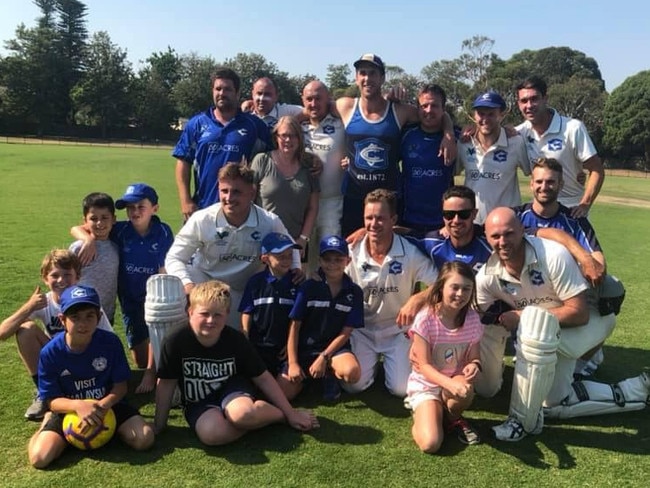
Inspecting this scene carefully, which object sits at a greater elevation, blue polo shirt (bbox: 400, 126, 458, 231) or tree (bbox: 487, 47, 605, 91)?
tree (bbox: 487, 47, 605, 91)

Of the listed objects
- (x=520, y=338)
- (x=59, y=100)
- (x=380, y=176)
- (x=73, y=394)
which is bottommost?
(x=73, y=394)

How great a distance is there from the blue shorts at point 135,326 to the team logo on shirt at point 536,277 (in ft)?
11.4

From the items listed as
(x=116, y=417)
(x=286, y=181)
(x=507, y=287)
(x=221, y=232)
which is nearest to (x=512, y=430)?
(x=507, y=287)


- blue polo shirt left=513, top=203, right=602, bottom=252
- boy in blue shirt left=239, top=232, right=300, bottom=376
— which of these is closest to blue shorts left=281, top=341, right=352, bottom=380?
boy in blue shirt left=239, top=232, right=300, bottom=376

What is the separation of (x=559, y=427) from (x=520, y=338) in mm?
928

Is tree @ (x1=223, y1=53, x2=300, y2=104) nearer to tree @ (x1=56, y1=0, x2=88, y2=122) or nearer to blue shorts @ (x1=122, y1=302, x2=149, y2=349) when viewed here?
tree @ (x1=56, y1=0, x2=88, y2=122)

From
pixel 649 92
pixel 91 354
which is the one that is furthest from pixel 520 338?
pixel 649 92

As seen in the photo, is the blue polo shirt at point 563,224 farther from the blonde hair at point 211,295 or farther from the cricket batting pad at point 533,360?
the blonde hair at point 211,295

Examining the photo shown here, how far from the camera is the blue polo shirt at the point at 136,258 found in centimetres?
537

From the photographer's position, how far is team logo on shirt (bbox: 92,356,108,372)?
393 cm

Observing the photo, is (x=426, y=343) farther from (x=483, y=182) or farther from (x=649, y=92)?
(x=649, y=92)

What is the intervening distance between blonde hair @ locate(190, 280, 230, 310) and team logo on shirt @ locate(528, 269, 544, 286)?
2.32 metres

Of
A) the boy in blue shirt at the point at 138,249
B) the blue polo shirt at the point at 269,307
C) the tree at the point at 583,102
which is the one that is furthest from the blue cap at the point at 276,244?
the tree at the point at 583,102

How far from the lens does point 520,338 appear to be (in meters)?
3.93
